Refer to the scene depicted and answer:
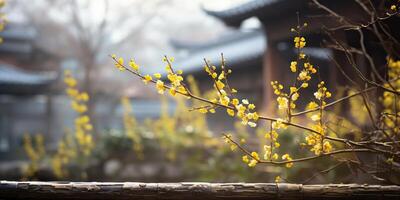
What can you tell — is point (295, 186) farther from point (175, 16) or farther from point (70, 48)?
point (175, 16)

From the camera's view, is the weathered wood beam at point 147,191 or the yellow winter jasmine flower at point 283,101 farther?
the weathered wood beam at point 147,191

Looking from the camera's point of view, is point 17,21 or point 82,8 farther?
point 17,21

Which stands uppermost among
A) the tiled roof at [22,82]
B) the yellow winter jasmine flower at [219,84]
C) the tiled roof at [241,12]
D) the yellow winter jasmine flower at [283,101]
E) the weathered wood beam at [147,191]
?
the tiled roof at [22,82]

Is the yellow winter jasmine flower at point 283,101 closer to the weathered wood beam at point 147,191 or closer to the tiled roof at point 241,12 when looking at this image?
the weathered wood beam at point 147,191

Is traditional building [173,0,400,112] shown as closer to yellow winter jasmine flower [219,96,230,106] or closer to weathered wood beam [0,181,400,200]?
weathered wood beam [0,181,400,200]

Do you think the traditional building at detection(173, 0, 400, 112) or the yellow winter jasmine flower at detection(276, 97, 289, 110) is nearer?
the yellow winter jasmine flower at detection(276, 97, 289, 110)

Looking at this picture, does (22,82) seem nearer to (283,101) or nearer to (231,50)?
(231,50)

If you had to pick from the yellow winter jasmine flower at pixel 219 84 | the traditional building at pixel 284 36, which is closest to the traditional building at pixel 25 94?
the traditional building at pixel 284 36

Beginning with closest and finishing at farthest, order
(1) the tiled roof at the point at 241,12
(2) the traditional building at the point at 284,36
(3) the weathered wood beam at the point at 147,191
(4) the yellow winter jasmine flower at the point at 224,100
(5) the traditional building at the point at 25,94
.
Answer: (4) the yellow winter jasmine flower at the point at 224,100
(3) the weathered wood beam at the point at 147,191
(2) the traditional building at the point at 284,36
(1) the tiled roof at the point at 241,12
(5) the traditional building at the point at 25,94

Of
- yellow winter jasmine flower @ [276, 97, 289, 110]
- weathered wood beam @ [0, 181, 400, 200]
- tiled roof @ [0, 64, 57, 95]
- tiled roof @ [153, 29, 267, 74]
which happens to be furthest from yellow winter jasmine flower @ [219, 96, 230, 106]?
tiled roof @ [0, 64, 57, 95]

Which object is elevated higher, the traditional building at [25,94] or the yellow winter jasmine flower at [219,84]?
the traditional building at [25,94]

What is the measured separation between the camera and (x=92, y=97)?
46.3 ft

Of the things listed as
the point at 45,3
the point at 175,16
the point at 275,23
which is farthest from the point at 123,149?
the point at 175,16

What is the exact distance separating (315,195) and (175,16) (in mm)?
22318
